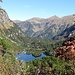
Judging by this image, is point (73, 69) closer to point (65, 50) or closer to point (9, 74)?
point (65, 50)

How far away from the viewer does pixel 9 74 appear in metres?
80.6

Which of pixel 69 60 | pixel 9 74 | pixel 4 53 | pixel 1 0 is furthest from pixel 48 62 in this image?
pixel 1 0

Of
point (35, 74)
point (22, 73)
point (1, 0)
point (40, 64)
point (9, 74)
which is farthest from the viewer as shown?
point (40, 64)

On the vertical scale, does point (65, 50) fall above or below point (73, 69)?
above

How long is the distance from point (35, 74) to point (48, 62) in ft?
39.1

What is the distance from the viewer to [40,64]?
103375mm

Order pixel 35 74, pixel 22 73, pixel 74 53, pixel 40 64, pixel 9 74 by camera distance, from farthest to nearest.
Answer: pixel 40 64 → pixel 35 74 → pixel 22 73 → pixel 9 74 → pixel 74 53

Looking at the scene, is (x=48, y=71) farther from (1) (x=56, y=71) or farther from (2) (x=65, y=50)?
(2) (x=65, y=50)

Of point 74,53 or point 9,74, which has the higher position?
point 74,53

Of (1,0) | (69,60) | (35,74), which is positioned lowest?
(35,74)

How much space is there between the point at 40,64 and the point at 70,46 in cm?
3846

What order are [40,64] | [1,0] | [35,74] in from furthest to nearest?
1. [40,64]
2. [35,74]
3. [1,0]

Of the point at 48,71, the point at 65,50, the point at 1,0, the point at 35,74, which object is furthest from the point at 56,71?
the point at 1,0

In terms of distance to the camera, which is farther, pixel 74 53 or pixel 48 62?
pixel 48 62
